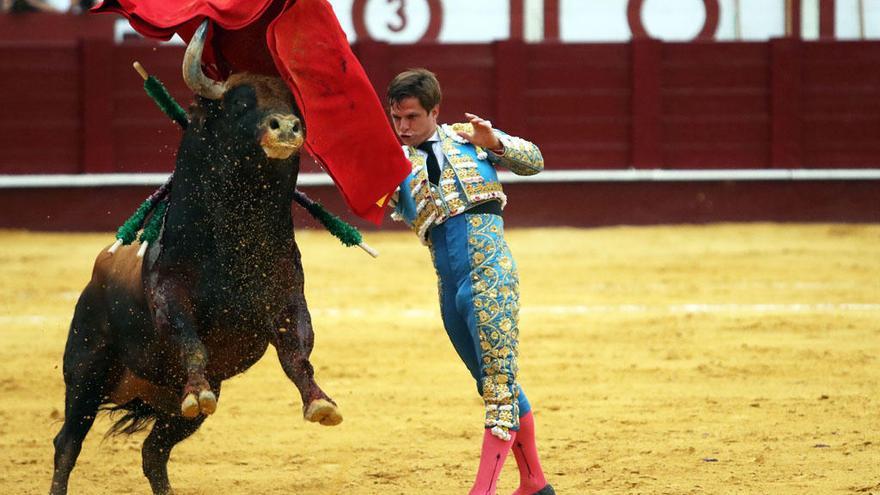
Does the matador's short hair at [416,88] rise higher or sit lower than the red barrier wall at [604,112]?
higher

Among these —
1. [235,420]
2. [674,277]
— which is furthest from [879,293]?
[235,420]

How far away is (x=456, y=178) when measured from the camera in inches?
133

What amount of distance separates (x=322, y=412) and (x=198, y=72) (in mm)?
747

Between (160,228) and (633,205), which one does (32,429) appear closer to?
(160,228)

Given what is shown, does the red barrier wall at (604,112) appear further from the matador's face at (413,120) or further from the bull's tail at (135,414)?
the matador's face at (413,120)

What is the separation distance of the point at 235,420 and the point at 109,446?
1.49ft

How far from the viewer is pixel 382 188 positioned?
3.27 metres

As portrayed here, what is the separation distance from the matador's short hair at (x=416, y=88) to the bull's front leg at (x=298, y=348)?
50 cm

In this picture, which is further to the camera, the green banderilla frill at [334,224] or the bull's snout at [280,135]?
the green banderilla frill at [334,224]

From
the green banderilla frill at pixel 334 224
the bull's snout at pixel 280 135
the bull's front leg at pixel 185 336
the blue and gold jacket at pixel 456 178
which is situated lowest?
the bull's front leg at pixel 185 336

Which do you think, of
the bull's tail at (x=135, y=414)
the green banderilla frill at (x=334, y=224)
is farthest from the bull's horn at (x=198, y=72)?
the bull's tail at (x=135, y=414)

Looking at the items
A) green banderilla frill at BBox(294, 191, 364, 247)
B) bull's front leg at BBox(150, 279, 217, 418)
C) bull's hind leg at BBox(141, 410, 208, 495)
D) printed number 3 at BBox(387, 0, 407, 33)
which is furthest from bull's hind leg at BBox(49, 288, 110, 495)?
printed number 3 at BBox(387, 0, 407, 33)

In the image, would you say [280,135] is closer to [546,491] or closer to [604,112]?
[546,491]

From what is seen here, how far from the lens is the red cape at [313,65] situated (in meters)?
3.08
